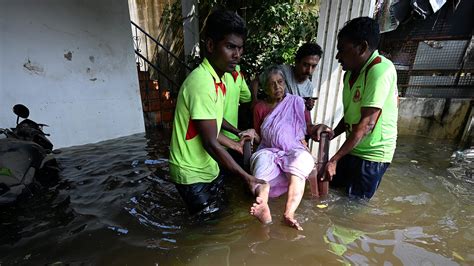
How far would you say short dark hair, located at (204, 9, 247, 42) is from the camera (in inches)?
65.6

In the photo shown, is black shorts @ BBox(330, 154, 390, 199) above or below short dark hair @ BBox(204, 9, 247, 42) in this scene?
below

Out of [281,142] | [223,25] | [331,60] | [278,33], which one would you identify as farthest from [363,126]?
[278,33]

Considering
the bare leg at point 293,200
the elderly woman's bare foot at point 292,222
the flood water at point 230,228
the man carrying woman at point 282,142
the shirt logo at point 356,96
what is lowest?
the flood water at point 230,228

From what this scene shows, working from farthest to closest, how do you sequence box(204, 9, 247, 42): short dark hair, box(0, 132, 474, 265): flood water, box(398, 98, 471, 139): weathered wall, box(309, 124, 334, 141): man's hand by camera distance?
box(398, 98, 471, 139): weathered wall → box(309, 124, 334, 141): man's hand → box(0, 132, 474, 265): flood water → box(204, 9, 247, 42): short dark hair

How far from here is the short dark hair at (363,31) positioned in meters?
1.96

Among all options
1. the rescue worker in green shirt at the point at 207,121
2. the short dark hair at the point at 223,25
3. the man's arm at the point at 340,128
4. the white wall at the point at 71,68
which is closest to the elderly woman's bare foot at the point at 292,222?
the rescue worker in green shirt at the point at 207,121

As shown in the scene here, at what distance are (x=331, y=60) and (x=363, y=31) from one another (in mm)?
1824

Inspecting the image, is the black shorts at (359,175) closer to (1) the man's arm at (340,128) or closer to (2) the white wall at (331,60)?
(1) the man's arm at (340,128)

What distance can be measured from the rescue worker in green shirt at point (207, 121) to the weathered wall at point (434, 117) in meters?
5.77

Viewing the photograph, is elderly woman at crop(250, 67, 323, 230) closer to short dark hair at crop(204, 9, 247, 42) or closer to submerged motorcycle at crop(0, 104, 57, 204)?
short dark hair at crop(204, 9, 247, 42)

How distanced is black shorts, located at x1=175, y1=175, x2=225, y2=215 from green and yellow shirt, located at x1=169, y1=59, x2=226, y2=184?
0.05 meters

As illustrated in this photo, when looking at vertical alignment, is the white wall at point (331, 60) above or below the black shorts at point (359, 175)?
above

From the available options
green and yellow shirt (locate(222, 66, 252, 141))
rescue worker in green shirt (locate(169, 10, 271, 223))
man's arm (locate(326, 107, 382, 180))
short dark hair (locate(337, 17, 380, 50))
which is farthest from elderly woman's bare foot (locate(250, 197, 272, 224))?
short dark hair (locate(337, 17, 380, 50))

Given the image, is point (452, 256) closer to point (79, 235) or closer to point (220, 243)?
point (220, 243)
